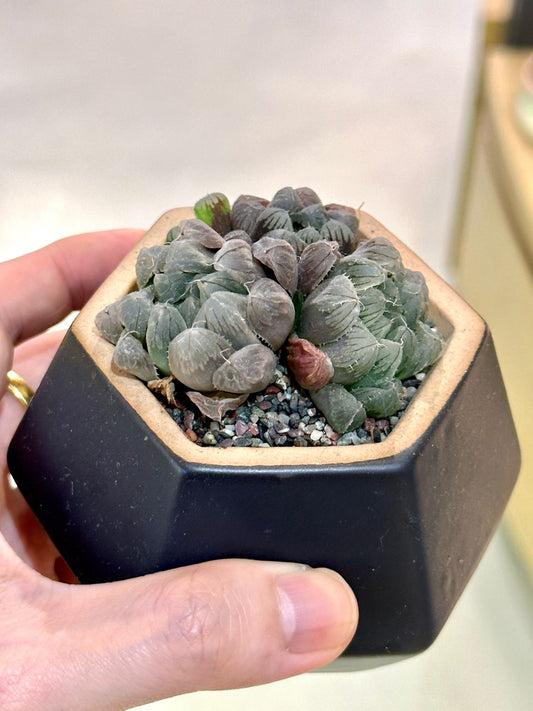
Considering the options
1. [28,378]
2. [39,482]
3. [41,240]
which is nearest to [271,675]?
[39,482]

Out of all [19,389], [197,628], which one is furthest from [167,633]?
[19,389]

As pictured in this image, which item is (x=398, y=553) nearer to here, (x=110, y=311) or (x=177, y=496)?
(x=177, y=496)

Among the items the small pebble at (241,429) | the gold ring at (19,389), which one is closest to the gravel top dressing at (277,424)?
the small pebble at (241,429)

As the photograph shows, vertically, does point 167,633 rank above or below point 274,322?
below

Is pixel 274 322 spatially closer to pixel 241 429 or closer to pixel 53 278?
pixel 241 429

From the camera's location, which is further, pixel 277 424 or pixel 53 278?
pixel 53 278

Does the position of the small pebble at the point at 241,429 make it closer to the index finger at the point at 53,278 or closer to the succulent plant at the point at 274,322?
the succulent plant at the point at 274,322

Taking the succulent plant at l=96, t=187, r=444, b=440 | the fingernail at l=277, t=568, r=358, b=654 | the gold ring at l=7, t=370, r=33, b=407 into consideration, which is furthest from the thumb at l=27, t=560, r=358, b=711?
the gold ring at l=7, t=370, r=33, b=407
